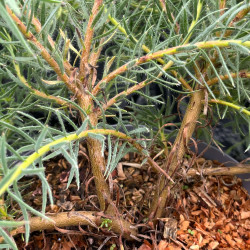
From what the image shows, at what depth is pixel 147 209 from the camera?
1.72 feet

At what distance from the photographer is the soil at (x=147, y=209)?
1.55ft

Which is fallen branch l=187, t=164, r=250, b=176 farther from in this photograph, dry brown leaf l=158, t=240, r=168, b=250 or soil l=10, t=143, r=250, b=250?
dry brown leaf l=158, t=240, r=168, b=250

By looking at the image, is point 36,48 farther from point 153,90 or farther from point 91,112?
point 153,90

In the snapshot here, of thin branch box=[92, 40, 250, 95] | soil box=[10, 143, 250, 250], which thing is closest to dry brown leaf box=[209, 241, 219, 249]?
soil box=[10, 143, 250, 250]

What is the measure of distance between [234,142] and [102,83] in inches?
19.8

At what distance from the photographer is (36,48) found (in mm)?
317

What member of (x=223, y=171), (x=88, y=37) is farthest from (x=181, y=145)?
(x=88, y=37)

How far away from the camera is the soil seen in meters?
0.47

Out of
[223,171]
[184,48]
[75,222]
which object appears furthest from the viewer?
[223,171]

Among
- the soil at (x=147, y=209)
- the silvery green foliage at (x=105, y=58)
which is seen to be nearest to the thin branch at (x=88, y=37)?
the silvery green foliage at (x=105, y=58)

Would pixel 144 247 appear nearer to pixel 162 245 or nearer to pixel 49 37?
pixel 162 245

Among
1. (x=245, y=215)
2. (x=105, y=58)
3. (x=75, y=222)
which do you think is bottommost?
(x=245, y=215)

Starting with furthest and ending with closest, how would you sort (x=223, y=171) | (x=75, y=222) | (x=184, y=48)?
(x=223, y=171) → (x=75, y=222) → (x=184, y=48)

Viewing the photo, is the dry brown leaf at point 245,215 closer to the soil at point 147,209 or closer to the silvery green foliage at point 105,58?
the soil at point 147,209
